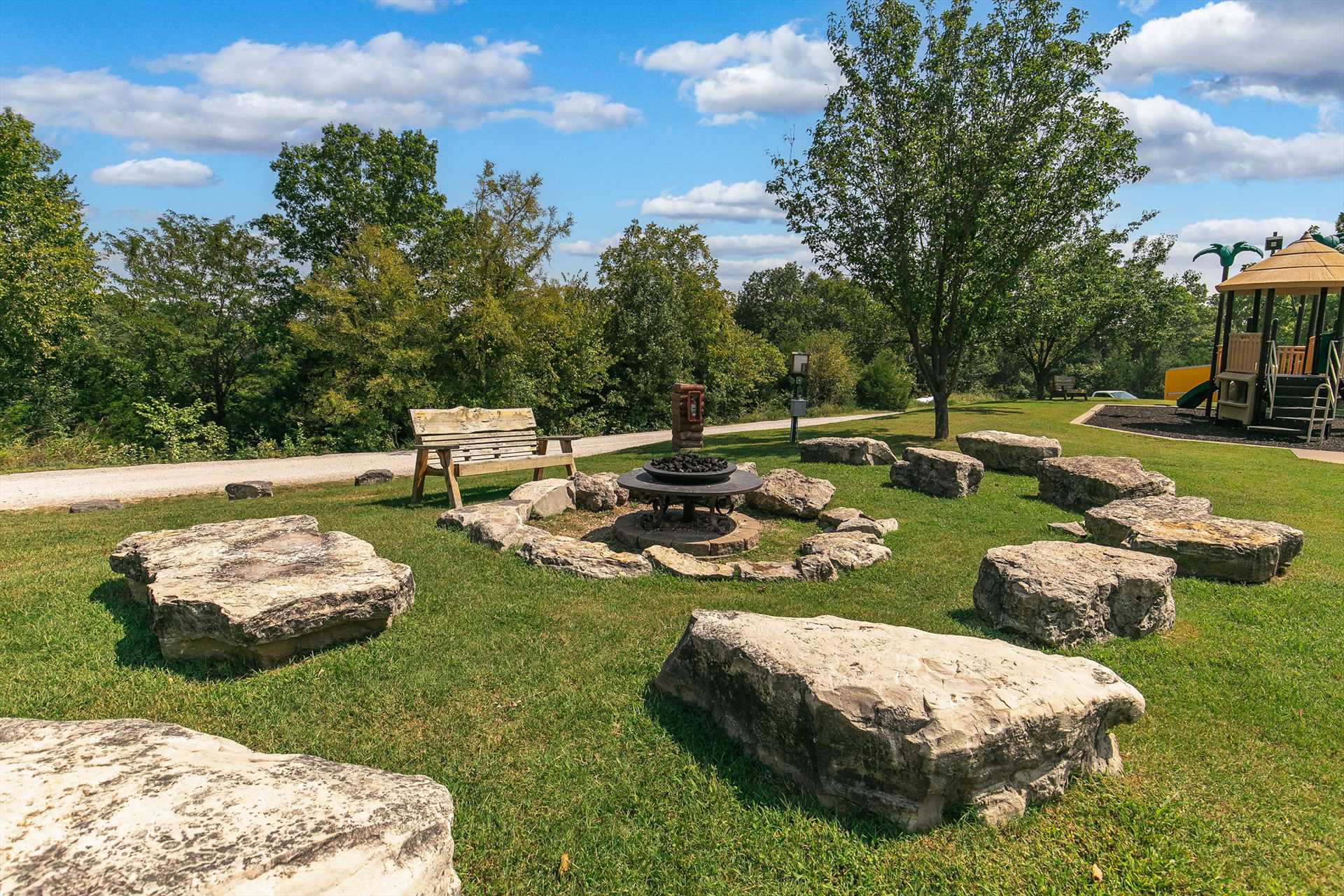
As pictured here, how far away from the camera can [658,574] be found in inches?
236

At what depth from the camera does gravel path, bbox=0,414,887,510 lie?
9.95 metres

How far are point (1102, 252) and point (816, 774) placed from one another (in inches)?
769

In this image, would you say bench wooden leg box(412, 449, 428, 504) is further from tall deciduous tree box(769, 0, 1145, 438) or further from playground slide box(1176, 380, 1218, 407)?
playground slide box(1176, 380, 1218, 407)

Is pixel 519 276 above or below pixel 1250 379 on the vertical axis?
above

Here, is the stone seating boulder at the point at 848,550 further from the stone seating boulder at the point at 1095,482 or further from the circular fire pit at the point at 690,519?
the stone seating boulder at the point at 1095,482

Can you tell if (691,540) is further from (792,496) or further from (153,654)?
(153,654)

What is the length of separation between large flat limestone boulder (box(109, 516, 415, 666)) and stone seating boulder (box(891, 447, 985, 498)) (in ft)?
23.8

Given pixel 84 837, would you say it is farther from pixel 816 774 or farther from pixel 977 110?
pixel 977 110

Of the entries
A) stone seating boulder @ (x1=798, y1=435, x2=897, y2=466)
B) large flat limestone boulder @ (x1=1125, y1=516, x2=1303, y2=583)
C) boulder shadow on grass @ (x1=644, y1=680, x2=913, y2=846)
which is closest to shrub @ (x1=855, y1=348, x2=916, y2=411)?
stone seating boulder @ (x1=798, y1=435, x2=897, y2=466)

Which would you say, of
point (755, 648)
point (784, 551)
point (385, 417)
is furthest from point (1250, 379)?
point (385, 417)

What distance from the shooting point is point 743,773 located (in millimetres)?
3145

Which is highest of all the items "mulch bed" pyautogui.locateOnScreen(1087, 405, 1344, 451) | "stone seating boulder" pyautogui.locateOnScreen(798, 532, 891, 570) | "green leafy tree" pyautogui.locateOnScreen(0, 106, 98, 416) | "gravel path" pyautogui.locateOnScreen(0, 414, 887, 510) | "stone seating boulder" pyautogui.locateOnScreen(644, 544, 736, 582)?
"green leafy tree" pyautogui.locateOnScreen(0, 106, 98, 416)

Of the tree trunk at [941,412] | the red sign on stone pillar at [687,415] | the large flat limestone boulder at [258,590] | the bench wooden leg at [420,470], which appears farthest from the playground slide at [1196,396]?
the large flat limestone boulder at [258,590]

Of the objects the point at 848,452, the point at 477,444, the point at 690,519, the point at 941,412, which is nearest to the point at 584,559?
the point at 690,519
